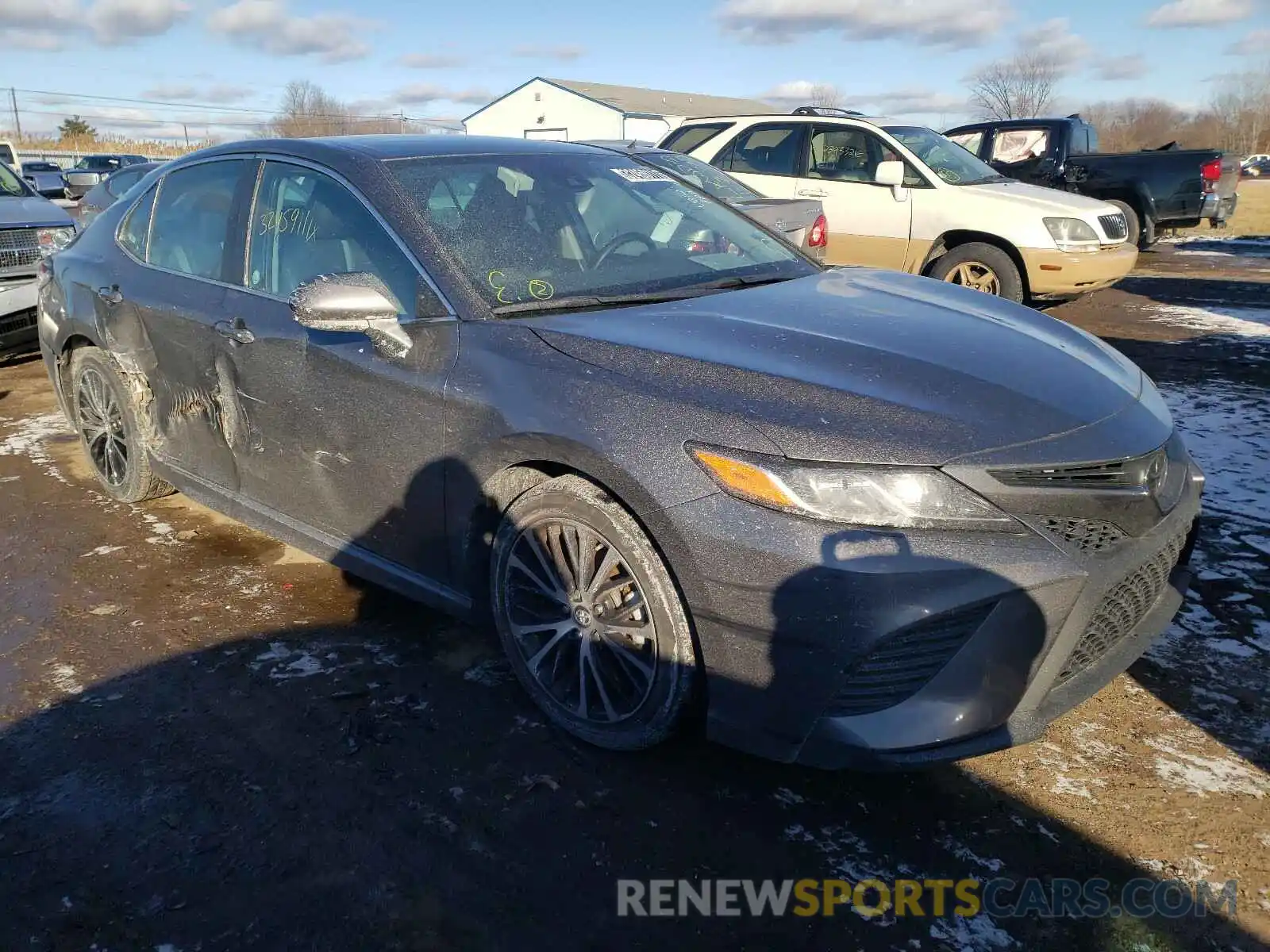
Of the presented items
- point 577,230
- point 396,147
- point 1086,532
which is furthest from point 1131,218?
point 1086,532

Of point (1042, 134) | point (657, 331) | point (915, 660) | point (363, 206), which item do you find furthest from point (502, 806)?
point (1042, 134)

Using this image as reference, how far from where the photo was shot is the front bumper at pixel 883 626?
84.2 inches

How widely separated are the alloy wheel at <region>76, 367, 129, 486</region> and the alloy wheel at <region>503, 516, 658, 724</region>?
8.57 feet

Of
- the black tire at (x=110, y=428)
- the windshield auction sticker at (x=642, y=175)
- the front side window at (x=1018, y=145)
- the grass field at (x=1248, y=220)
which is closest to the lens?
the windshield auction sticker at (x=642, y=175)

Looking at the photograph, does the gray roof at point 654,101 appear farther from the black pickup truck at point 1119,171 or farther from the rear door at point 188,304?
the rear door at point 188,304

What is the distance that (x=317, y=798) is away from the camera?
257cm

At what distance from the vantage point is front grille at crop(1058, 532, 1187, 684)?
7.67ft

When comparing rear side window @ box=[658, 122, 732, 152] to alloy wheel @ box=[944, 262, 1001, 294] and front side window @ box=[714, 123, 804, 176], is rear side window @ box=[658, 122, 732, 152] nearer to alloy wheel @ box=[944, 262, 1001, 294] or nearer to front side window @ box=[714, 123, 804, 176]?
front side window @ box=[714, 123, 804, 176]

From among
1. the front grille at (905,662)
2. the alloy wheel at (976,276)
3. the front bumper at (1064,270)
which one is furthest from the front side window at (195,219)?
the front bumper at (1064,270)

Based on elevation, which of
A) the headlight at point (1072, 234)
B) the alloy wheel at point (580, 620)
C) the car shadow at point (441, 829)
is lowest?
the car shadow at point (441, 829)

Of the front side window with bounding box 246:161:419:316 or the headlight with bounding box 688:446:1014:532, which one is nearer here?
the headlight with bounding box 688:446:1014:532

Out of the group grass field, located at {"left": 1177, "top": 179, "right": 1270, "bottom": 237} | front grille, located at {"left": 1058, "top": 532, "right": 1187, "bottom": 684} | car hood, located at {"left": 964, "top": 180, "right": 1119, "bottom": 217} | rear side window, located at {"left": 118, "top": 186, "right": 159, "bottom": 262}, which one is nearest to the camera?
front grille, located at {"left": 1058, "top": 532, "right": 1187, "bottom": 684}

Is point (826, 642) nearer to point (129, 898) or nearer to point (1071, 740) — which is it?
point (1071, 740)

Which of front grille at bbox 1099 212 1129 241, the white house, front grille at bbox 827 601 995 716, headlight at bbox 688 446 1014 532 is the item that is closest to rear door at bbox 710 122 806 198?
front grille at bbox 1099 212 1129 241
